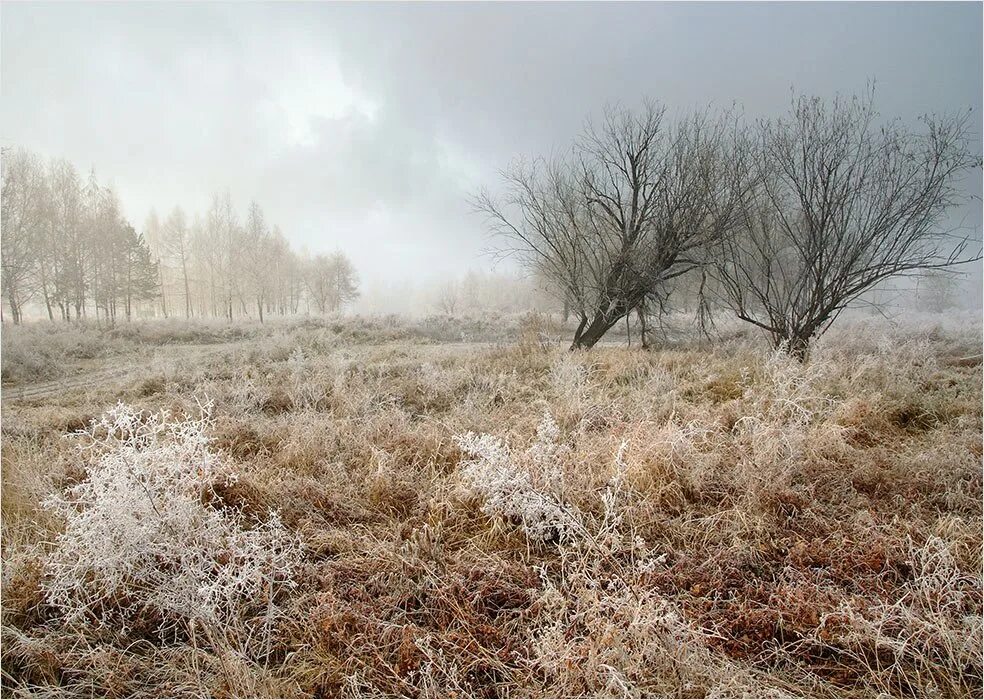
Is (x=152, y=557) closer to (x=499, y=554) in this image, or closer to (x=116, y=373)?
(x=499, y=554)

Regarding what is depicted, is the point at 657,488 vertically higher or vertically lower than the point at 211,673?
higher

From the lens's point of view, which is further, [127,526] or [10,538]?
[10,538]

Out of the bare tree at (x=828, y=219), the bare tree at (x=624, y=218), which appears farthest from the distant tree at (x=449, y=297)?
the bare tree at (x=828, y=219)

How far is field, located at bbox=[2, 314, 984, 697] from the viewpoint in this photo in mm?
2061

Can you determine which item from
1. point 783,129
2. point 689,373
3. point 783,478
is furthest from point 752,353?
point 783,478

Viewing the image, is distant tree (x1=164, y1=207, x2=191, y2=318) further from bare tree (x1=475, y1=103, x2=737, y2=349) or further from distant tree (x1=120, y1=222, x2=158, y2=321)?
bare tree (x1=475, y1=103, x2=737, y2=349)

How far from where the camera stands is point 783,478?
3.52m

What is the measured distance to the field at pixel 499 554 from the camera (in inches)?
81.1

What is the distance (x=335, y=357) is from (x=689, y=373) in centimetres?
680

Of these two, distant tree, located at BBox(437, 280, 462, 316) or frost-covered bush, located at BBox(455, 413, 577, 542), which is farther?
distant tree, located at BBox(437, 280, 462, 316)

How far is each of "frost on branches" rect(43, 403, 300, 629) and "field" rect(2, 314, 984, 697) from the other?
0.02 metres

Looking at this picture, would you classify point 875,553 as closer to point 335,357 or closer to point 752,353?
point 752,353

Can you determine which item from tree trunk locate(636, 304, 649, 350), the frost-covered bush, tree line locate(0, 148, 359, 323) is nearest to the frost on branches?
the frost-covered bush

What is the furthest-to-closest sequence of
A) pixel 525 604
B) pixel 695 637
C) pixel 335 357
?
1. pixel 335 357
2. pixel 525 604
3. pixel 695 637
